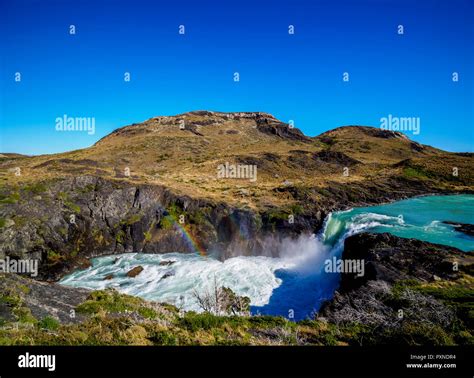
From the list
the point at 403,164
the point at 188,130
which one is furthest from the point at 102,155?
the point at 403,164

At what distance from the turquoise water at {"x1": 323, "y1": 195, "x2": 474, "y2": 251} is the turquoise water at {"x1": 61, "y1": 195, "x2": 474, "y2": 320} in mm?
84

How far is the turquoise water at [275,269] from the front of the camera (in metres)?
29.0

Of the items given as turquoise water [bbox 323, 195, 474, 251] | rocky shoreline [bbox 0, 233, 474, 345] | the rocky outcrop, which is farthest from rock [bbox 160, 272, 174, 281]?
turquoise water [bbox 323, 195, 474, 251]

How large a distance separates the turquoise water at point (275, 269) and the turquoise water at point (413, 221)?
0.08m

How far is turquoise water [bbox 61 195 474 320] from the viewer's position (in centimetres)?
2905

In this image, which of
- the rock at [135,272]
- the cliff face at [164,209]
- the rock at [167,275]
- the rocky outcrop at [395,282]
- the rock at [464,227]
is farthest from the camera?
the cliff face at [164,209]

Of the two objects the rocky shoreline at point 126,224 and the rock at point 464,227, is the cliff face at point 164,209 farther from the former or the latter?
the rock at point 464,227

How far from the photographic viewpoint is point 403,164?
78750mm

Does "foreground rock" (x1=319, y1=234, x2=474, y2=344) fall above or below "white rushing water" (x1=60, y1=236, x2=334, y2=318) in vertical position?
above

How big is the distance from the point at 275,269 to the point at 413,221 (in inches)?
717

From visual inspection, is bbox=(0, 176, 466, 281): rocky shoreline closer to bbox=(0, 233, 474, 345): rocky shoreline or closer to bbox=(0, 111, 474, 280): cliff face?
bbox=(0, 111, 474, 280): cliff face

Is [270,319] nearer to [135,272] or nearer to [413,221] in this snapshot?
[135,272]

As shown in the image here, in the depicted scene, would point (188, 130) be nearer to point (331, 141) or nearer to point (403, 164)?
point (331, 141)

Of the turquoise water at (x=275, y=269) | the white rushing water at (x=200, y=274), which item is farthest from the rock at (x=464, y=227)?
the white rushing water at (x=200, y=274)
